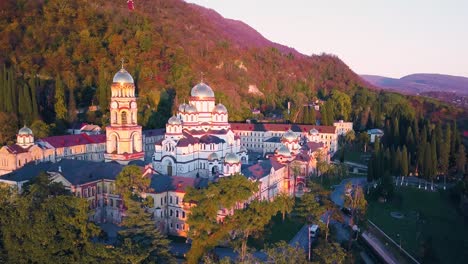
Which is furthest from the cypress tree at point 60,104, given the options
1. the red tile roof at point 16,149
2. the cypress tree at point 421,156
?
the cypress tree at point 421,156

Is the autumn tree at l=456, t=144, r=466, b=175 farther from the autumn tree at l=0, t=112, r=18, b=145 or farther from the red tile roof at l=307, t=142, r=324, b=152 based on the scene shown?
the autumn tree at l=0, t=112, r=18, b=145

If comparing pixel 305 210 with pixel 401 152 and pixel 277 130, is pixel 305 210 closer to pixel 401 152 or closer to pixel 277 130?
pixel 401 152

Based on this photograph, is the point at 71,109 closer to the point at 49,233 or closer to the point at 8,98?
the point at 8,98

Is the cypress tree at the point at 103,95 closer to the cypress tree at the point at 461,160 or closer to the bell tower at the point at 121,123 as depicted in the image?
the bell tower at the point at 121,123

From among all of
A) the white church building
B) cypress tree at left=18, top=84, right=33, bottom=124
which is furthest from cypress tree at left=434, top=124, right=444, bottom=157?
cypress tree at left=18, top=84, right=33, bottom=124

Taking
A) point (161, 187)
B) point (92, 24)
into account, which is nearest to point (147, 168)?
point (161, 187)

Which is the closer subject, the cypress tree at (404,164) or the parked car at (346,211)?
the parked car at (346,211)

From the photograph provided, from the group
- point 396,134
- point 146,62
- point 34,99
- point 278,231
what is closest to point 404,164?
point 396,134
